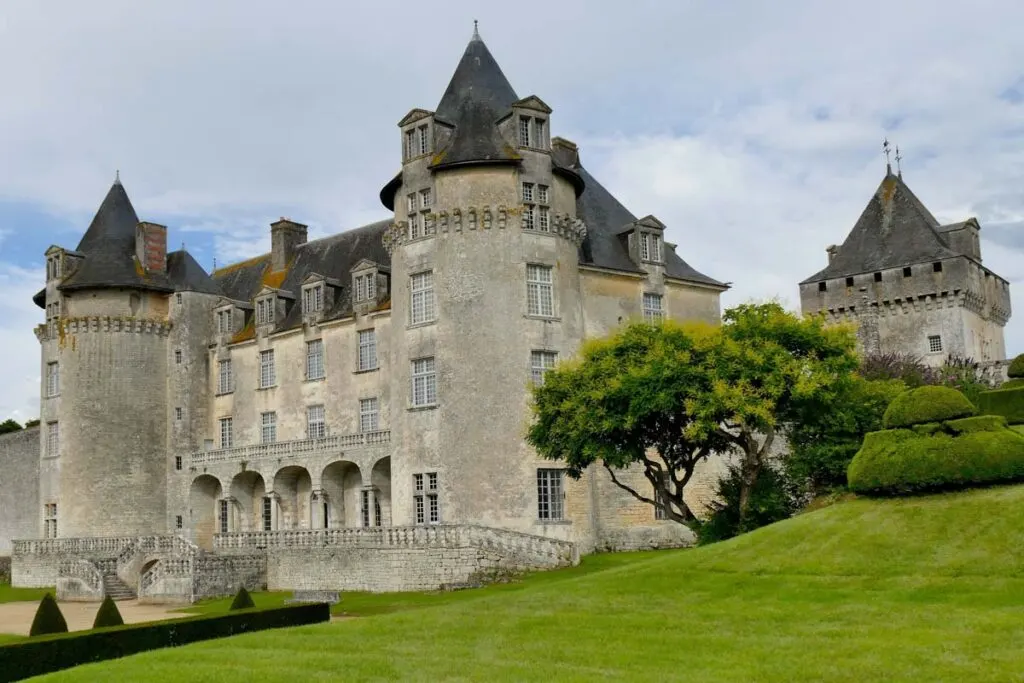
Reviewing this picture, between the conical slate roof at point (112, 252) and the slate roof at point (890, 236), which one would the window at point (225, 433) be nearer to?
the conical slate roof at point (112, 252)

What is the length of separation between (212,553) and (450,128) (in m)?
16.8

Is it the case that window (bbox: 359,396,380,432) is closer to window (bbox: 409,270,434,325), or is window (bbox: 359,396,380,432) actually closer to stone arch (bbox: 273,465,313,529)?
stone arch (bbox: 273,465,313,529)

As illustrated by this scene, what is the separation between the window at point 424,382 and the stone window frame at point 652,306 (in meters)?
8.83

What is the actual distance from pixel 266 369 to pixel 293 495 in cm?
582

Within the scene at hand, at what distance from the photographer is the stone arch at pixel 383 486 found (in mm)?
41531

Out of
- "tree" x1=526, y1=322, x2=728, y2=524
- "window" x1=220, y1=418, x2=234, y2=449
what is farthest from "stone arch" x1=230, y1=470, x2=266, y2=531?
"tree" x1=526, y1=322, x2=728, y2=524

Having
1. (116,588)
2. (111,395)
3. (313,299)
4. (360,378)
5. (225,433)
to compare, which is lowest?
(116,588)

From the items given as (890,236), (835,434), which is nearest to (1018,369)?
(835,434)

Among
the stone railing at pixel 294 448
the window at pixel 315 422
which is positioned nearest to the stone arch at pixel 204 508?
the stone railing at pixel 294 448

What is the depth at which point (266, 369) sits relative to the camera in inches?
1901

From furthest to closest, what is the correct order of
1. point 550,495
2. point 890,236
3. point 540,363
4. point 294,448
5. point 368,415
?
point 890,236, point 294,448, point 368,415, point 540,363, point 550,495

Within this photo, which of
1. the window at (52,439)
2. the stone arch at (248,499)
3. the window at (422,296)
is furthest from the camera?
the window at (52,439)

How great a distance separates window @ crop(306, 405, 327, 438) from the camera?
149 ft

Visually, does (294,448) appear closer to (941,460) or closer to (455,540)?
(455,540)
